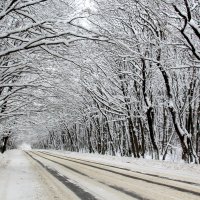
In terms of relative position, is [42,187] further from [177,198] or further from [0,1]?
[0,1]

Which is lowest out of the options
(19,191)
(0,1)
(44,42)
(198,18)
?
(19,191)

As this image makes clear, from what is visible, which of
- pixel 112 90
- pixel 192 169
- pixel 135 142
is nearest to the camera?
pixel 192 169

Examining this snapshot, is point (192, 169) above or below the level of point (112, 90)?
below

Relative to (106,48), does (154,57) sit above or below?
below

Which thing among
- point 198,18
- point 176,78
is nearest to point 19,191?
point 198,18

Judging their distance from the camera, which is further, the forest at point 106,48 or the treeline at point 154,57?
the treeline at point 154,57

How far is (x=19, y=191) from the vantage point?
336 inches

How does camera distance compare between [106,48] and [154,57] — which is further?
[106,48]

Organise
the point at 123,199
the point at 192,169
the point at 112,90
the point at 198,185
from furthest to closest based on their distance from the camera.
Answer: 1. the point at 112,90
2. the point at 192,169
3. the point at 198,185
4. the point at 123,199

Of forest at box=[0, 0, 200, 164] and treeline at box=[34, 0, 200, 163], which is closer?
forest at box=[0, 0, 200, 164]

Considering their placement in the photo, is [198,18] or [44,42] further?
[198,18]

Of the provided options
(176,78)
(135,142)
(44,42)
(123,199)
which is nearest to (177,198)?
(123,199)

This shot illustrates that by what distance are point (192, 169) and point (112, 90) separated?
19.6 m

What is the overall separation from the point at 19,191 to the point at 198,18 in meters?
12.7
